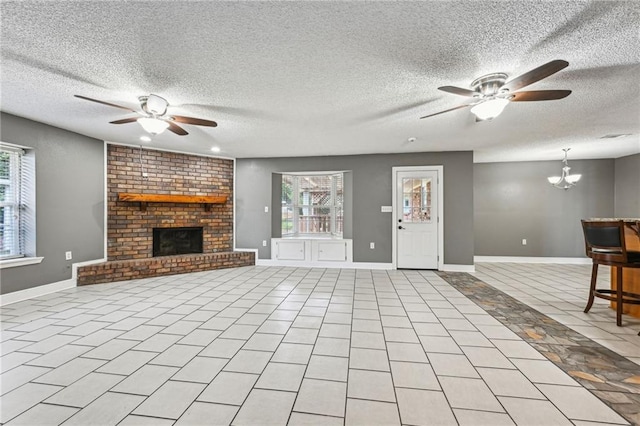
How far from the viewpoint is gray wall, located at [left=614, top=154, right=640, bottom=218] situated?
18.2 ft

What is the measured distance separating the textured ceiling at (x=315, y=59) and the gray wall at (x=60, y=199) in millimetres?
319

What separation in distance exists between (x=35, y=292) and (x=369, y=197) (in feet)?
18.0

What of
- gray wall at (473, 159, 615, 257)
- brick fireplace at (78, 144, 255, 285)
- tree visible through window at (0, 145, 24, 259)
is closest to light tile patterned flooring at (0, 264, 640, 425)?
tree visible through window at (0, 145, 24, 259)

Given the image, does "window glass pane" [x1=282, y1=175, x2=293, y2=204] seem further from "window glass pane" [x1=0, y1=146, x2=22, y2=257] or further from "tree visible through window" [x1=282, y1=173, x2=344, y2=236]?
"window glass pane" [x1=0, y1=146, x2=22, y2=257]

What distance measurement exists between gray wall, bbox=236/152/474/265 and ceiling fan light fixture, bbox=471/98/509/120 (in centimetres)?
297

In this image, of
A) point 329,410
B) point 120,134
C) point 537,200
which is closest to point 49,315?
point 120,134

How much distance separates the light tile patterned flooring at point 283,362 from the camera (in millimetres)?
1542

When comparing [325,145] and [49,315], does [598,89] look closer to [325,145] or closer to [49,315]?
[325,145]

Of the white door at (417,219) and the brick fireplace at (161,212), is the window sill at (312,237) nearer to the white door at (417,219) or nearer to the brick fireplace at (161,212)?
the brick fireplace at (161,212)

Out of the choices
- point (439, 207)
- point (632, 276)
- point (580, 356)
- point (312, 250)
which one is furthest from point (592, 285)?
point (312, 250)

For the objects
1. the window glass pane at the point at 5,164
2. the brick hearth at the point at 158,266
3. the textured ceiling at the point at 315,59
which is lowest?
the brick hearth at the point at 158,266

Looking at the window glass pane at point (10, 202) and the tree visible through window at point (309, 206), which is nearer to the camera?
the window glass pane at point (10, 202)

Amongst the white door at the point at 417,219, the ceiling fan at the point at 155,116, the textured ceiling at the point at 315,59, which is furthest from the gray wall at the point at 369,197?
the ceiling fan at the point at 155,116

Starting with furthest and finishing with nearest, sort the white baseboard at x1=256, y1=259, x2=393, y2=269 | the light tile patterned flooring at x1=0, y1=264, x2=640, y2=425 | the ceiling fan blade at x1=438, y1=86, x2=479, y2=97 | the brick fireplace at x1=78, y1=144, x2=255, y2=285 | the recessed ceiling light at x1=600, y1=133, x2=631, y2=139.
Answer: the white baseboard at x1=256, y1=259, x2=393, y2=269 → the brick fireplace at x1=78, y1=144, x2=255, y2=285 → the recessed ceiling light at x1=600, y1=133, x2=631, y2=139 → the ceiling fan blade at x1=438, y1=86, x2=479, y2=97 → the light tile patterned flooring at x1=0, y1=264, x2=640, y2=425
